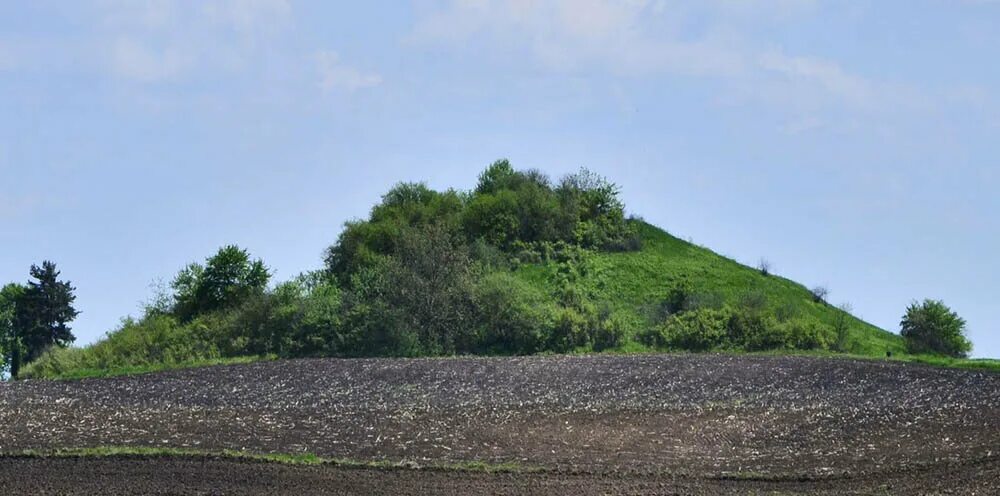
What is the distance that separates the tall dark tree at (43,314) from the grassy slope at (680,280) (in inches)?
1301

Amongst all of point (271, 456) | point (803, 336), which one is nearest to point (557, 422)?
point (271, 456)

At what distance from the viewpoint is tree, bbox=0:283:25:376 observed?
9425cm

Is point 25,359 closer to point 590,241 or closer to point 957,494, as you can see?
point 590,241

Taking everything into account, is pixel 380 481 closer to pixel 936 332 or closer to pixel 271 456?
pixel 271 456

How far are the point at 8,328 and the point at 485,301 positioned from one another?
44.7 meters

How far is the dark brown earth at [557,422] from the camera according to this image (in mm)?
34500

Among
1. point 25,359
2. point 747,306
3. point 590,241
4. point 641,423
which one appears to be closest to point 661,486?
point 641,423

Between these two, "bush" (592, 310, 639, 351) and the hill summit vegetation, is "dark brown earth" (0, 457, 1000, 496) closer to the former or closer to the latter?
the hill summit vegetation

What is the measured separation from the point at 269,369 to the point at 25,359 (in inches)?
1576

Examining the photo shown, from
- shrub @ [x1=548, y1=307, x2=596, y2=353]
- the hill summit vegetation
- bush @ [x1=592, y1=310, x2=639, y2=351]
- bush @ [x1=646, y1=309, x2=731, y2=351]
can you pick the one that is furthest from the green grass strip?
bush @ [x1=646, y1=309, x2=731, y2=351]

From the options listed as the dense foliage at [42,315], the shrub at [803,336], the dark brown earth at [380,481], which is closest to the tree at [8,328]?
the dense foliage at [42,315]

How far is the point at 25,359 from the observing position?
298ft

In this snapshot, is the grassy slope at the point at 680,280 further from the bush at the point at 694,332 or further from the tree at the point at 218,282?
the tree at the point at 218,282

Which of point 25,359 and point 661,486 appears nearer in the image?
point 661,486
